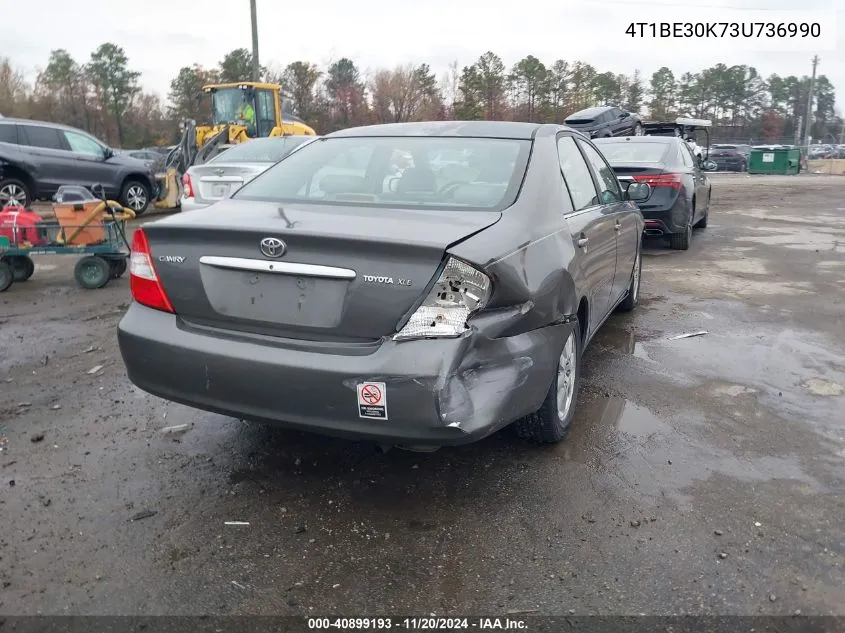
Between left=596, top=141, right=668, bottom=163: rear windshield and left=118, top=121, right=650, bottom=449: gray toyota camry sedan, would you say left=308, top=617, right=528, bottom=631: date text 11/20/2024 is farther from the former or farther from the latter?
left=596, top=141, right=668, bottom=163: rear windshield

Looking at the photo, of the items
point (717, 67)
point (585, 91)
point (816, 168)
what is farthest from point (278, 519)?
point (717, 67)

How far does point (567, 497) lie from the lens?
3.12 metres

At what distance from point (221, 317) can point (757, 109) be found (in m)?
84.4

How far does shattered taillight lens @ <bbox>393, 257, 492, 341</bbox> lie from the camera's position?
8.71 feet

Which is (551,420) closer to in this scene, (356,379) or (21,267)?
(356,379)

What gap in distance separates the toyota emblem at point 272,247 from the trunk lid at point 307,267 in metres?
0.02

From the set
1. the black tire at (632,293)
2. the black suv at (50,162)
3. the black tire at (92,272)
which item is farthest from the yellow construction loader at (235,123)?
the black tire at (632,293)

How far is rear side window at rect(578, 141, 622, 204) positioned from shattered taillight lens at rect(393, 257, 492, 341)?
7.49ft

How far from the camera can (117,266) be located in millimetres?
7906

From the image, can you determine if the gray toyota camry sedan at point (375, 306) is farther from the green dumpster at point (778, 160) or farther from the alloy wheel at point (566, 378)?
the green dumpster at point (778, 160)

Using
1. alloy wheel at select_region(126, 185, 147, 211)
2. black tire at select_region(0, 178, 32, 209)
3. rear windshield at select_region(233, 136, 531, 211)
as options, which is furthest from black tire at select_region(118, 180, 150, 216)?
rear windshield at select_region(233, 136, 531, 211)

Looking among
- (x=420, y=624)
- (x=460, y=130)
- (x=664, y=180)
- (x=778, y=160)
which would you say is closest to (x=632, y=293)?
(x=460, y=130)

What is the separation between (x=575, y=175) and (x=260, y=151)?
23.1ft

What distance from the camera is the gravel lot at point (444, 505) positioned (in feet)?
8.16
